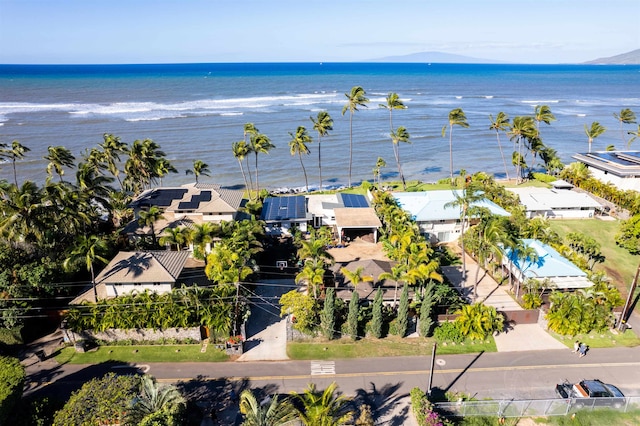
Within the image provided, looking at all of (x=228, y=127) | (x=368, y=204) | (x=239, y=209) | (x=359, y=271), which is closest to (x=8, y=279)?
(x=239, y=209)

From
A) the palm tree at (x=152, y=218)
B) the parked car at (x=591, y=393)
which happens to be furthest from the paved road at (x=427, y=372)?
the palm tree at (x=152, y=218)

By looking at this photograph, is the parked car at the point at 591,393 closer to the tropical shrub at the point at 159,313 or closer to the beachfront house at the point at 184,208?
the tropical shrub at the point at 159,313

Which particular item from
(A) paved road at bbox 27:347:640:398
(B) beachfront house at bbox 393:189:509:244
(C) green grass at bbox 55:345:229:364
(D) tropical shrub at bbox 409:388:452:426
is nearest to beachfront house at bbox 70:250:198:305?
(C) green grass at bbox 55:345:229:364

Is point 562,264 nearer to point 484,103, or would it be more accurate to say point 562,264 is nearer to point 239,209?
point 239,209

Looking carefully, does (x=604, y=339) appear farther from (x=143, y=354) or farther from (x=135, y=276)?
(x=135, y=276)

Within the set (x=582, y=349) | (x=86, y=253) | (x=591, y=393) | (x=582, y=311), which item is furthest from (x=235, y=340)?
(x=582, y=311)

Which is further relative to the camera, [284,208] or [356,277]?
[284,208]

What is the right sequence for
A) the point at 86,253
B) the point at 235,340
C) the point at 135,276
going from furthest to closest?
the point at 86,253, the point at 135,276, the point at 235,340
